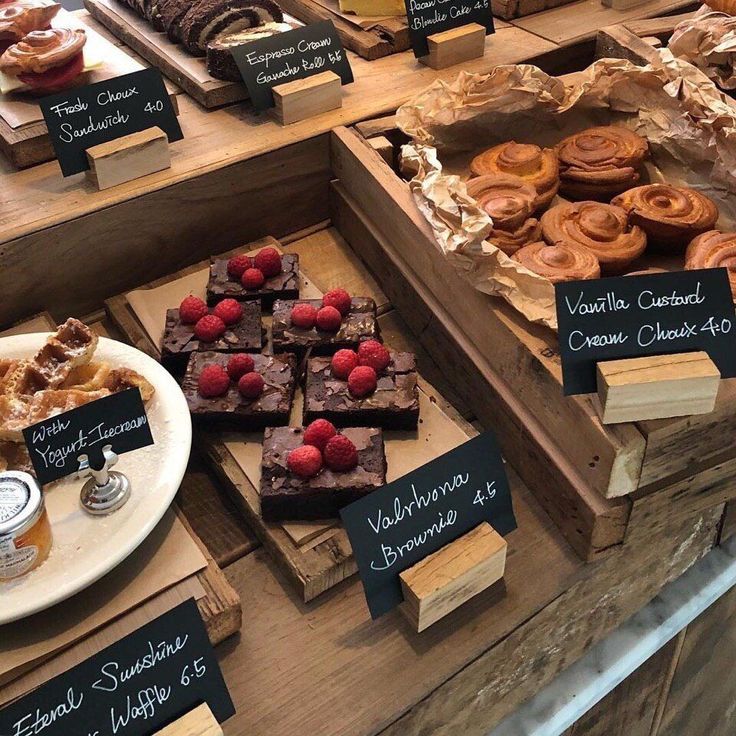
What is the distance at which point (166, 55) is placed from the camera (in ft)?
6.18

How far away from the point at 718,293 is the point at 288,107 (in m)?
0.95

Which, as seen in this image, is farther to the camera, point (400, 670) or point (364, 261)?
point (364, 261)

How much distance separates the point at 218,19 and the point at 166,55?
0.16 metres

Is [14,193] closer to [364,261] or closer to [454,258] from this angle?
[364,261]

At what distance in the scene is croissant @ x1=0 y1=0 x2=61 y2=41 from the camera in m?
1.71

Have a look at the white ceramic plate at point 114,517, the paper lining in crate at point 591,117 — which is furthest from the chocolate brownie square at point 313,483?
the paper lining in crate at point 591,117

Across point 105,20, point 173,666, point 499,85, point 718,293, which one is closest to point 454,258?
point 718,293

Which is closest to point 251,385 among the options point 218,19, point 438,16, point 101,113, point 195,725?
point 195,725

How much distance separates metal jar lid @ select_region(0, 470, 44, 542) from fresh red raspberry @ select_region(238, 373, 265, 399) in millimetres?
349

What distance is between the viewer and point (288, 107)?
1.69 m

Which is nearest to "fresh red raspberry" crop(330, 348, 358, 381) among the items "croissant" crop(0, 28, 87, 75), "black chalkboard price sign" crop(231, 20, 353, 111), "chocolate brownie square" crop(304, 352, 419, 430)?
"chocolate brownie square" crop(304, 352, 419, 430)

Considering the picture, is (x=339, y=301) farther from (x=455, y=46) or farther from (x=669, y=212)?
(x=455, y=46)

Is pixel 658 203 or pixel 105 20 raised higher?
pixel 105 20

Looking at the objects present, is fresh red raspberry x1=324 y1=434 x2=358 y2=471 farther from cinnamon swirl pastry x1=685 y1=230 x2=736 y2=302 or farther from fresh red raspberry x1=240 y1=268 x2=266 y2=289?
cinnamon swirl pastry x1=685 y1=230 x2=736 y2=302
